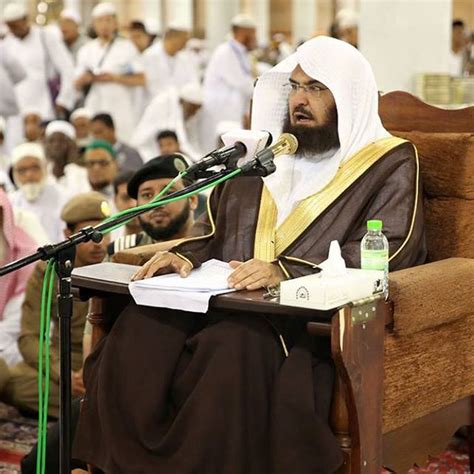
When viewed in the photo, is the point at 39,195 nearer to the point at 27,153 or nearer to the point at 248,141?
the point at 27,153

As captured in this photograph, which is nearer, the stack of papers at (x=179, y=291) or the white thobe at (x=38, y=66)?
the stack of papers at (x=179, y=291)

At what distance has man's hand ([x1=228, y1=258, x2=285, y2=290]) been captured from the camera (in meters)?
3.50

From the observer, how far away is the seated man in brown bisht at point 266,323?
134 inches

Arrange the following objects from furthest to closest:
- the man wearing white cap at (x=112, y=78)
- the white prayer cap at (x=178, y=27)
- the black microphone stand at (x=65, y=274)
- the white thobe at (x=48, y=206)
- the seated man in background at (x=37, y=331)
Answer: the white prayer cap at (x=178, y=27)
the man wearing white cap at (x=112, y=78)
the white thobe at (x=48, y=206)
the seated man in background at (x=37, y=331)
the black microphone stand at (x=65, y=274)

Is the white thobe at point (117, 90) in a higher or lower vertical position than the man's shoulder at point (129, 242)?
higher

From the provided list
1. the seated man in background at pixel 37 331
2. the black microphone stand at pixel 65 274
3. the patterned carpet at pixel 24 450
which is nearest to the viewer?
the black microphone stand at pixel 65 274

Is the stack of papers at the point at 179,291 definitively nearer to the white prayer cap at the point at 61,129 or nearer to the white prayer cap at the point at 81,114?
the white prayer cap at the point at 61,129

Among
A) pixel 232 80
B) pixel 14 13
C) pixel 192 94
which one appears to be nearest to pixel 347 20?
pixel 232 80

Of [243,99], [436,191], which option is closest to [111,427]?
[436,191]

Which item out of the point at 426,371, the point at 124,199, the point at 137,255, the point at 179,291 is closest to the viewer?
the point at 179,291

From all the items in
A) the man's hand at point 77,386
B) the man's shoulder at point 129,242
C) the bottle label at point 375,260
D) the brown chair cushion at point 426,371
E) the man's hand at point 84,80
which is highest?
the man's hand at point 84,80

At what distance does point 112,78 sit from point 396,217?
7.08 meters

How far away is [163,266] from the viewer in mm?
3752

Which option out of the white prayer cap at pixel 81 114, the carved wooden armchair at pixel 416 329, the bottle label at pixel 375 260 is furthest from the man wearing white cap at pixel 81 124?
the bottle label at pixel 375 260
